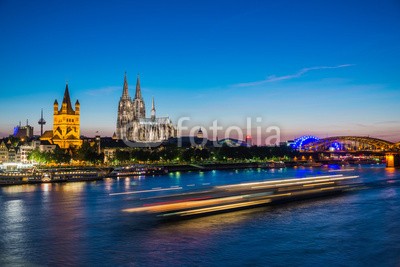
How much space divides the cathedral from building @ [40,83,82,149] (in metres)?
18.5

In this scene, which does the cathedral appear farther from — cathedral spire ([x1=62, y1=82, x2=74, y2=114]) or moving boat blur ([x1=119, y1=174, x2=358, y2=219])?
moving boat blur ([x1=119, y1=174, x2=358, y2=219])

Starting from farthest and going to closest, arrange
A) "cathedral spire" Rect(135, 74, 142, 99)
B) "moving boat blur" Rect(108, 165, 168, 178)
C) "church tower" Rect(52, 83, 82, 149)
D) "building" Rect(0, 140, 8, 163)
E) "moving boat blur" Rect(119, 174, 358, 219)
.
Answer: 1. "cathedral spire" Rect(135, 74, 142, 99)
2. "church tower" Rect(52, 83, 82, 149)
3. "building" Rect(0, 140, 8, 163)
4. "moving boat blur" Rect(108, 165, 168, 178)
5. "moving boat blur" Rect(119, 174, 358, 219)

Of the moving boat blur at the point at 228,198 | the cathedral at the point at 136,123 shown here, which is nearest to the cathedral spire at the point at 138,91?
the cathedral at the point at 136,123

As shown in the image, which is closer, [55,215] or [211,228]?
[211,228]

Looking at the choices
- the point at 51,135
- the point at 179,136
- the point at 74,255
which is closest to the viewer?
the point at 74,255

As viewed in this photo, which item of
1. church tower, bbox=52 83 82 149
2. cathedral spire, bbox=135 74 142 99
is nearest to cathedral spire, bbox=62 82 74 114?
church tower, bbox=52 83 82 149

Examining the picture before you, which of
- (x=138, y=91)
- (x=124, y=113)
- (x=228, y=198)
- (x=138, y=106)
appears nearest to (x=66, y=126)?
(x=124, y=113)

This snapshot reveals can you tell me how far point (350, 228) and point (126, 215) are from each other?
29.8 feet

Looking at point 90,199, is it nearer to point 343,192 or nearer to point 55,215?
point 55,215

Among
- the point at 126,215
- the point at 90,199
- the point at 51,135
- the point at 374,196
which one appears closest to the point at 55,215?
the point at 126,215

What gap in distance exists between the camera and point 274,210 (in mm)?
21594

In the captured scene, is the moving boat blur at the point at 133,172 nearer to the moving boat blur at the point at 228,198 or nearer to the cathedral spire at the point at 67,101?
the moving boat blur at the point at 228,198

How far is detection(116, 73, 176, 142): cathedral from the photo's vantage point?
116 meters

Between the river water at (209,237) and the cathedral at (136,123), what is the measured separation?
92.9 meters
